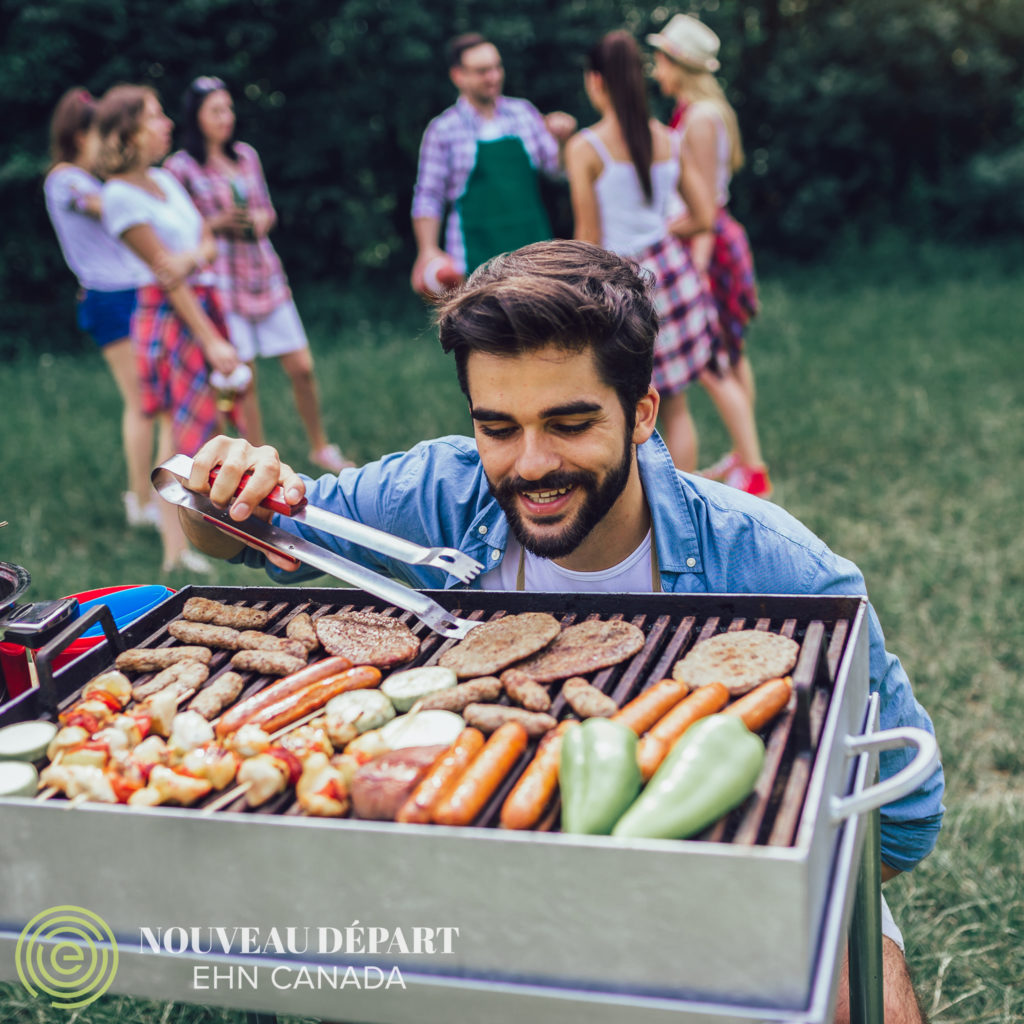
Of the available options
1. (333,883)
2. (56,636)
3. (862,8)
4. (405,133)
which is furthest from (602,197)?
(862,8)

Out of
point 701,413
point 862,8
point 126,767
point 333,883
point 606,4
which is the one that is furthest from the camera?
point 862,8

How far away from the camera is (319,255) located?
47.3 ft

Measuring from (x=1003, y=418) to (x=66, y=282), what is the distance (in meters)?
10.8

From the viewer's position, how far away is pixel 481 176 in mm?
6621

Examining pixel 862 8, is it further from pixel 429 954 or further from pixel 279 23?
pixel 429 954

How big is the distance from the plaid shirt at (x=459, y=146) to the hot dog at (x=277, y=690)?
5.19 metres

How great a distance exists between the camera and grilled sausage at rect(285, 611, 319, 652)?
1.86 metres

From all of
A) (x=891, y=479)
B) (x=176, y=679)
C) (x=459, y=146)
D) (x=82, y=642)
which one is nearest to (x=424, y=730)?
(x=176, y=679)

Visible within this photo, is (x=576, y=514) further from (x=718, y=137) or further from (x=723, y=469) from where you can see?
(x=723, y=469)

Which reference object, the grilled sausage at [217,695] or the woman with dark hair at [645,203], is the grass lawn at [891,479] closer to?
the woman with dark hair at [645,203]

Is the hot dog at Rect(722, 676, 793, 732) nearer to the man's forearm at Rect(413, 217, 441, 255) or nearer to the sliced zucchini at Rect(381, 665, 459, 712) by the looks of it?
the sliced zucchini at Rect(381, 665, 459, 712)

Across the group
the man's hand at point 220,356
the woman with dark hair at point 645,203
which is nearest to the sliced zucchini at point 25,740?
the man's hand at point 220,356

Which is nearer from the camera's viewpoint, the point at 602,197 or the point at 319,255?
the point at 602,197

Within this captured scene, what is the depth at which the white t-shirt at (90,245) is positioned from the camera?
6.01 m
